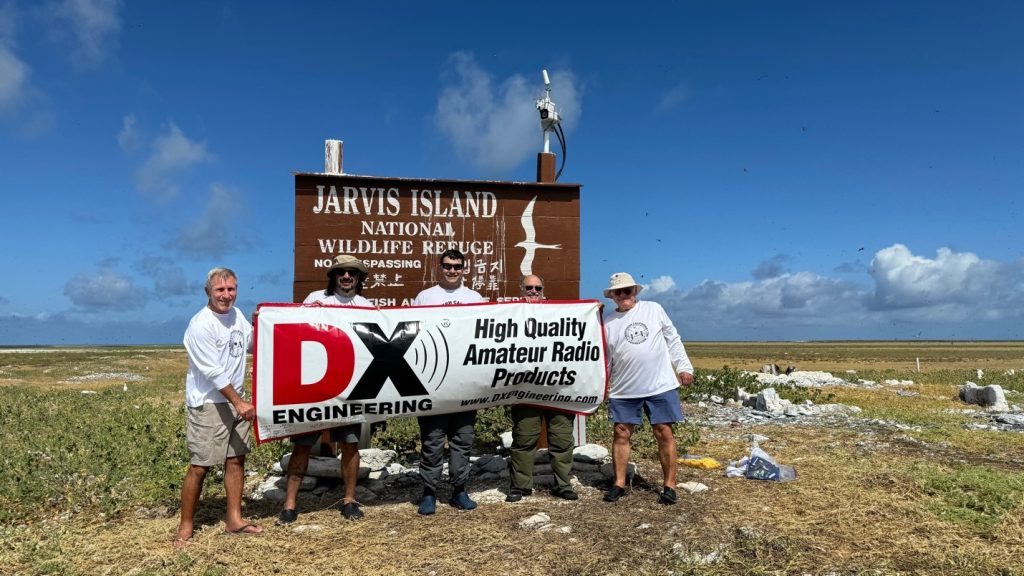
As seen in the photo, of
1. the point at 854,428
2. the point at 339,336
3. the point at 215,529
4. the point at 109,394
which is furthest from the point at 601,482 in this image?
the point at 109,394

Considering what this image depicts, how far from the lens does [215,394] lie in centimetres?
504

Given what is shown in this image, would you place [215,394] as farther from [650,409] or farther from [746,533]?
[746,533]

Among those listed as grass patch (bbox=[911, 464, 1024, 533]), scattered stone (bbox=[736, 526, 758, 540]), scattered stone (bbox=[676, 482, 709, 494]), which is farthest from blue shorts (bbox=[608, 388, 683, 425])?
grass patch (bbox=[911, 464, 1024, 533])

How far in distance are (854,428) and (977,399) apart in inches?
258

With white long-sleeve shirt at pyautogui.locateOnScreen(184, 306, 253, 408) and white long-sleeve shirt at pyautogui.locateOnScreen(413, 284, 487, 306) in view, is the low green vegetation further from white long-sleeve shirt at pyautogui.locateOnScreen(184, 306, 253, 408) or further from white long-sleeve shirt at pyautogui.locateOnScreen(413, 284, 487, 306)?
white long-sleeve shirt at pyautogui.locateOnScreen(413, 284, 487, 306)

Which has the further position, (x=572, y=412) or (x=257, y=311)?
(x=572, y=412)

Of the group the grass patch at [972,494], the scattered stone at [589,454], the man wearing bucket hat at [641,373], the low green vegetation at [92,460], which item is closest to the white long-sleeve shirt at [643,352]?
the man wearing bucket hat at [641,373]

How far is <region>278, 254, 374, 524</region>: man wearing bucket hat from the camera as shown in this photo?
5.61 m

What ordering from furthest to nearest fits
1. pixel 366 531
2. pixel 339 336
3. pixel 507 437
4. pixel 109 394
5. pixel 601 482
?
pixel 109 394 < pixel 507 437 < pixel 601 482 < pixel 339 336 < pixel 366 531

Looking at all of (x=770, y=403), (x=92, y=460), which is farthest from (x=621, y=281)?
(x=770, y=403)

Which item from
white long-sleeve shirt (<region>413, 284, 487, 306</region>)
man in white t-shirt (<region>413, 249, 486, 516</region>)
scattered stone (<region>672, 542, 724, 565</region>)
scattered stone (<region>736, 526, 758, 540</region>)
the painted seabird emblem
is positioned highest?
the painted seabird emblem

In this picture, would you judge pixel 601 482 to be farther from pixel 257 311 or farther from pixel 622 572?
pixel 257 311

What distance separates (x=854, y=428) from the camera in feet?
33.3

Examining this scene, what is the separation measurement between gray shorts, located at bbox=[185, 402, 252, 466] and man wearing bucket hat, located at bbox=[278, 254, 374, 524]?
65 cm
